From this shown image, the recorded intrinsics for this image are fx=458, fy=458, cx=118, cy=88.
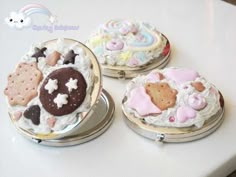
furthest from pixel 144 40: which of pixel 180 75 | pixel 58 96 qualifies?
pixel 58 96

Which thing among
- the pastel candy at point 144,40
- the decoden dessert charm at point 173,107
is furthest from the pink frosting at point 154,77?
the pastel candy at point 144,40

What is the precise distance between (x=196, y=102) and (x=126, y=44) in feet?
0.69

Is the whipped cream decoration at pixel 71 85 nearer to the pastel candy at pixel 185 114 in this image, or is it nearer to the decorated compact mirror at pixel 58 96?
the decorated compact mirror at pixel 58 96

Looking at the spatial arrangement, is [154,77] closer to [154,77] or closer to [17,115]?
[154,77]

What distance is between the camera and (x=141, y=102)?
0.69 m

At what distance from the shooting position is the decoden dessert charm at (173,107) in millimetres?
665

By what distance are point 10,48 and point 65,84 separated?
306mm

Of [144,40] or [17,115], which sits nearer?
[17,115]

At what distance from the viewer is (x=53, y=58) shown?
2.32ft

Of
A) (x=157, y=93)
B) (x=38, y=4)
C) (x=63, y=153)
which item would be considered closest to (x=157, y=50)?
(x=157, y=93)

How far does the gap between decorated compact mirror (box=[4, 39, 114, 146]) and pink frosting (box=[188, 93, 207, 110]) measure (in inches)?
5.2

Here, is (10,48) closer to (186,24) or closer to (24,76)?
(24,76)

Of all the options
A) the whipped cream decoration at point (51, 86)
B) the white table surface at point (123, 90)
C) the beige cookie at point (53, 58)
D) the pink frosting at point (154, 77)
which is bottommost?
the white table surface at point (123, 90)

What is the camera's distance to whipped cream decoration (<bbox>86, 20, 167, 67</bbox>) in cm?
81
